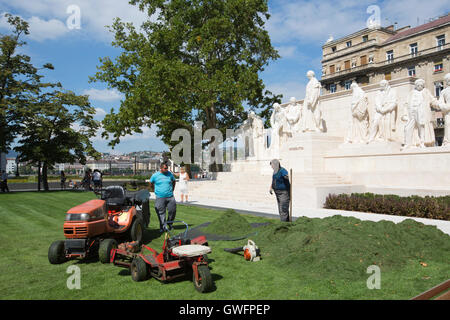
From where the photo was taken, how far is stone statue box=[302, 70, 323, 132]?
19359 mm

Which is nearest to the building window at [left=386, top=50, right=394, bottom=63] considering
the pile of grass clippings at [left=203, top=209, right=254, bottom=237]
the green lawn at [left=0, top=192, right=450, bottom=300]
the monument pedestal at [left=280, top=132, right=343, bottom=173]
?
the monument pedestal at [left=280, top=132, right=343, bottom=173]

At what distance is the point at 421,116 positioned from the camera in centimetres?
1489

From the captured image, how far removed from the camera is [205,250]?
14.8ft

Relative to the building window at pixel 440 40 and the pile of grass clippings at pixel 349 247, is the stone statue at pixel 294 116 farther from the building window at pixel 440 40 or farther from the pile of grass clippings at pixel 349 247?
the building window at pixel 440 40

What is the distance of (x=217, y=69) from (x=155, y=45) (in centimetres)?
566

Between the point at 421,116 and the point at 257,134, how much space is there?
12.8 meters

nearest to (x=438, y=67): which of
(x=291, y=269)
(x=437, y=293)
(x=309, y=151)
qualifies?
(x=309, y=151)

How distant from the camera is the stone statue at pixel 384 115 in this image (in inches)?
663

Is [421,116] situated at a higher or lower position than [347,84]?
lower

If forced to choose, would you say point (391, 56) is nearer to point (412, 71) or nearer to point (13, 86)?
point (412, 71)

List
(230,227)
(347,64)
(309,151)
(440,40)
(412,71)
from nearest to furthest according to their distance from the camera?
(230,227) → (309,151) → (440,40) → (412,71) → (347,64)

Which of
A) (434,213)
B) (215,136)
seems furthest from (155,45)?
(434,213)

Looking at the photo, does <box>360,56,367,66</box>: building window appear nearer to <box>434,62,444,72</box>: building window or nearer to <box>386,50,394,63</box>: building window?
<box>386,50,394,63</box>: building window
